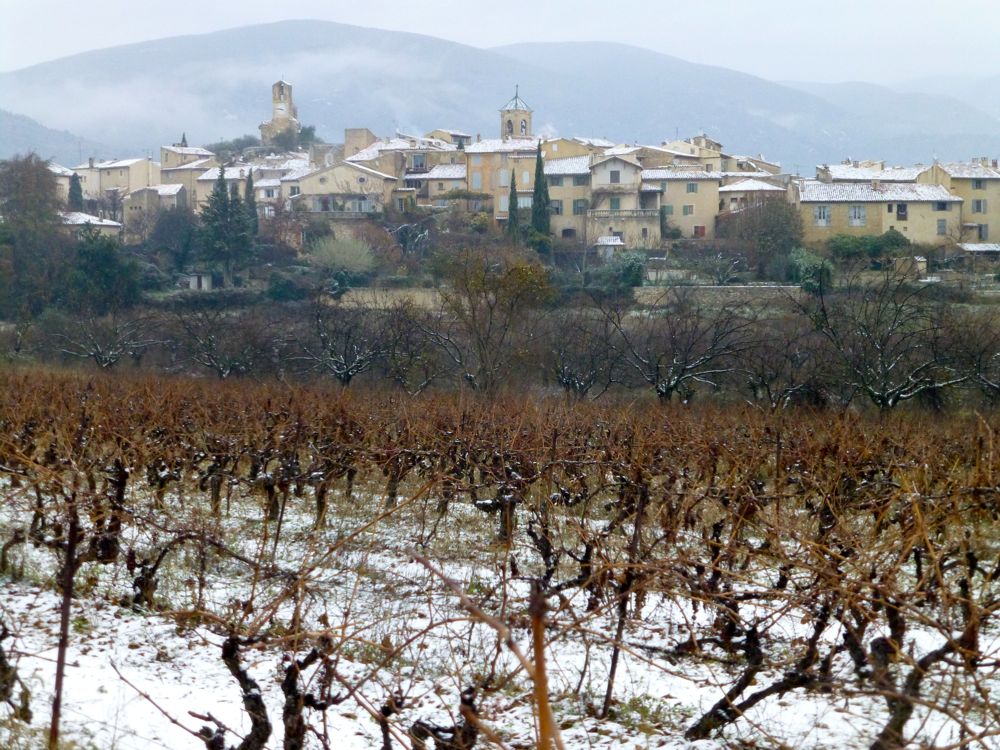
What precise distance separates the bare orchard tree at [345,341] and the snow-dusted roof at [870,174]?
31.9 metres

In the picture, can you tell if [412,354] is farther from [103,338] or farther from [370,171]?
[370,171]

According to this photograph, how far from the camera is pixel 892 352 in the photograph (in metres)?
23.5

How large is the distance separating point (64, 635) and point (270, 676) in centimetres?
266

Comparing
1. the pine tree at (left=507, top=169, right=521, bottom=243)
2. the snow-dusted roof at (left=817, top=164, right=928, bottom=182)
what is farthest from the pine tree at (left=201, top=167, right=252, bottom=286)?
the snow-dusted roof at (left=817, top=164, right=928, bottom=182)

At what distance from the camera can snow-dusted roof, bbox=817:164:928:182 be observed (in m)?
57.4

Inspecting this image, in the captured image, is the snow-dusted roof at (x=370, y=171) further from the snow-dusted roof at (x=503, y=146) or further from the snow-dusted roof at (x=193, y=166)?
the snow-dusted roof at (x=193, y=166)

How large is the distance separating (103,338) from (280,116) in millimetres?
66738

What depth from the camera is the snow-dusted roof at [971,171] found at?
5419 cm

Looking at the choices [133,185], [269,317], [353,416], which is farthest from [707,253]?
[133,185]

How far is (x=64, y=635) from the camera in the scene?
4062 mm

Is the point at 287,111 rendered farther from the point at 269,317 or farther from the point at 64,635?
the point at 64,635

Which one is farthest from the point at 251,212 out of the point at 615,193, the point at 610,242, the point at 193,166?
the point at 193,166

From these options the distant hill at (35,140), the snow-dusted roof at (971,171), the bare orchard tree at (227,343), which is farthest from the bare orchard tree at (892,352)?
the distant hill at (35,140)

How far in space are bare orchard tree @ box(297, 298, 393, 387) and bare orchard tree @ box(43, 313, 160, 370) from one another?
188 inches
